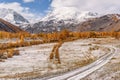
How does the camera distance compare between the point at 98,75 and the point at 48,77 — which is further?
the point at 98,75

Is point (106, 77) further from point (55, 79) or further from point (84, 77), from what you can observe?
point (55, 79)

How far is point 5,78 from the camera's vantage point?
4603cm

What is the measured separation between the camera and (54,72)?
5147 cm

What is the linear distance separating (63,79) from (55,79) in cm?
138

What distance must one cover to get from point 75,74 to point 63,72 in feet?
10.7

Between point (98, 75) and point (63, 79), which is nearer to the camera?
point (63, 79)

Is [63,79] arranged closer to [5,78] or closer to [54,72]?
[54,72]

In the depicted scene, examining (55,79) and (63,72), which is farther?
(63,72)

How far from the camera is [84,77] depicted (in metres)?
47.0

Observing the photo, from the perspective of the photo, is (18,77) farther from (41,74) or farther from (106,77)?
(106,77)

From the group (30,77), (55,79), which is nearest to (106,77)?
(55,79)

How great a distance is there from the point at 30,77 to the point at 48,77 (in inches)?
127

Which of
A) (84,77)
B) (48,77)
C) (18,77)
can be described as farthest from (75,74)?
(18,77)

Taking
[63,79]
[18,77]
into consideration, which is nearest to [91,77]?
[63,79]
